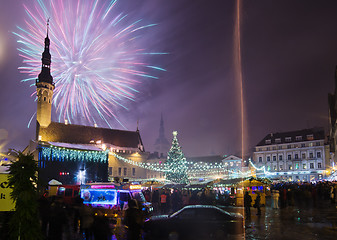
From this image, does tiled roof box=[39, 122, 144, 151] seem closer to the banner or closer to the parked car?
the parked car

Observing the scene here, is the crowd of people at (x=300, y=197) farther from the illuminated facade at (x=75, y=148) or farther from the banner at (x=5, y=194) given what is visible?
the banner at (x=5, y=194)

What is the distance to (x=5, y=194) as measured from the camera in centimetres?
755

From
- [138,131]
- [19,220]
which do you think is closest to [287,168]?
[138,131]

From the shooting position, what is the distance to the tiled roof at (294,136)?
81050 millimetres

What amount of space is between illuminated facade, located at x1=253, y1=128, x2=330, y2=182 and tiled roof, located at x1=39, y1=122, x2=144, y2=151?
109 ft

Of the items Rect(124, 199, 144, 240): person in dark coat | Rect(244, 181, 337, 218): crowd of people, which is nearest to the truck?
Rect(124, 199, 144, 240): person in dark coat

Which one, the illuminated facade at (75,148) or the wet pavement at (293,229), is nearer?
the wet pavement at (293,229)

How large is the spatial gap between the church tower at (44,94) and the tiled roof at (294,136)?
2235 inches

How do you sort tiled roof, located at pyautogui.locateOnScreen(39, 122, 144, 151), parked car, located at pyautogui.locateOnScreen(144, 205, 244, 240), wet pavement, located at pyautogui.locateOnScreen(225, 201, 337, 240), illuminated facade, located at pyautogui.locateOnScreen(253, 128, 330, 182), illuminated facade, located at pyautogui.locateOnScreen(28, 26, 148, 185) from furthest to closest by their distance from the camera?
illuminated facade, located at pyautogui.locateOnScreen(253, 128, 330, 182)
tiled roof, located at pyautogui.locateOnScreen(39, 122, 144, 151)
illuminated facade, located at pyautogui.locateOnScreen(28, 26, 148, 185)
wet pavement, located at pyautogui.locateOnScreen(225, 201, 337, 240)
parked car, located at pyautogui.locateOnScreen(144, 205, 244, 240)

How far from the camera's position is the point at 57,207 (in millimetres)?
10141

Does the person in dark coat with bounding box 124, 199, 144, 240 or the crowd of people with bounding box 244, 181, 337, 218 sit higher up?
the person in dark coat with bounding box 124, 199, 144, 240

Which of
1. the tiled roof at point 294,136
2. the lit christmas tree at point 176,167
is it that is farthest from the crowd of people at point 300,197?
the tiled roof at point 294,136

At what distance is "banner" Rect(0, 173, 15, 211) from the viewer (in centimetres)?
752

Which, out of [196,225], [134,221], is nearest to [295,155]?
[196,225]
